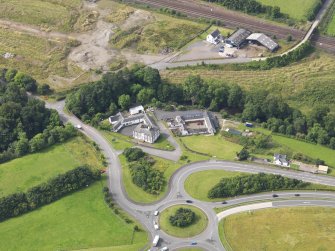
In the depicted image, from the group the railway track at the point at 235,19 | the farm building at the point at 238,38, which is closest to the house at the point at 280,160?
the farm building at the point at 238,38

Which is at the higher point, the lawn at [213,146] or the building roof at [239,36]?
the building roof at [239,36]

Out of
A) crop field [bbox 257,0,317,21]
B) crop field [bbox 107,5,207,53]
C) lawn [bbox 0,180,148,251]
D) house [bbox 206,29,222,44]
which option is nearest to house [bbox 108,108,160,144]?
lawn [bbox 0,180,148,251]

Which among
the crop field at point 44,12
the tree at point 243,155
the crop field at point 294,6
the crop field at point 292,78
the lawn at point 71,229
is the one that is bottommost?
the lawn at point 71,229

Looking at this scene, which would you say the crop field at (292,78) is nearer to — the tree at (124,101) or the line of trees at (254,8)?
the tree at (124,101)

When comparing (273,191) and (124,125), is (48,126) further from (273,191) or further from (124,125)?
(273,191)

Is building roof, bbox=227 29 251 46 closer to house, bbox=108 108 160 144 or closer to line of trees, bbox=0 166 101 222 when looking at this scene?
house, bbox=108 108 160 144

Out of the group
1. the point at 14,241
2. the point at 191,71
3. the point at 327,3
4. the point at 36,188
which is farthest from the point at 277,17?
the point at 14,241
